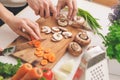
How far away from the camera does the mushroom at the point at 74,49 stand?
4.11 feet

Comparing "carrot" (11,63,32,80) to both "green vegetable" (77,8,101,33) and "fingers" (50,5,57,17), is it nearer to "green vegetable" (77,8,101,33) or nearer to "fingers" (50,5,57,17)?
"fingers" (50,5,57,17)

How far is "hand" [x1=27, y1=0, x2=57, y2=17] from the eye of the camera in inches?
53.5

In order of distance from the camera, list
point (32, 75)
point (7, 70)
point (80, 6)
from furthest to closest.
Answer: point (80, 6), point (7, 70), point (32, 75)

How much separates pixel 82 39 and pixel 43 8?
246 mm

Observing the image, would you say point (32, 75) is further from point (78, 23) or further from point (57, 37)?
point (78, 23)

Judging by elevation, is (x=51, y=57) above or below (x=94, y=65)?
below

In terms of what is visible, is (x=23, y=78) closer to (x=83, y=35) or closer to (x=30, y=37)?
(x=30, y=37)

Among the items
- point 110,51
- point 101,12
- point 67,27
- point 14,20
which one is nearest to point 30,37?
point 14,20

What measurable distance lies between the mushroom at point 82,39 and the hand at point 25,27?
0.18 metres

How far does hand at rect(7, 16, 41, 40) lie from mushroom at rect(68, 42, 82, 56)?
15 centimetres

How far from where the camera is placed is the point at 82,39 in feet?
4.31

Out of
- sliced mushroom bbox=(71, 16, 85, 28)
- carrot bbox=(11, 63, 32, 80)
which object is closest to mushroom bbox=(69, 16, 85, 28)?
sliced mushroom bbox=(71, 16, 85, 28)

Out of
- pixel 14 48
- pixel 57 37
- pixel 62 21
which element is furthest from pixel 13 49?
pixel 62 21

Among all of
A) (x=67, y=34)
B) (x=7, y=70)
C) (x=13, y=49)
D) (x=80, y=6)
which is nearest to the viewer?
(x=7, y=70)
